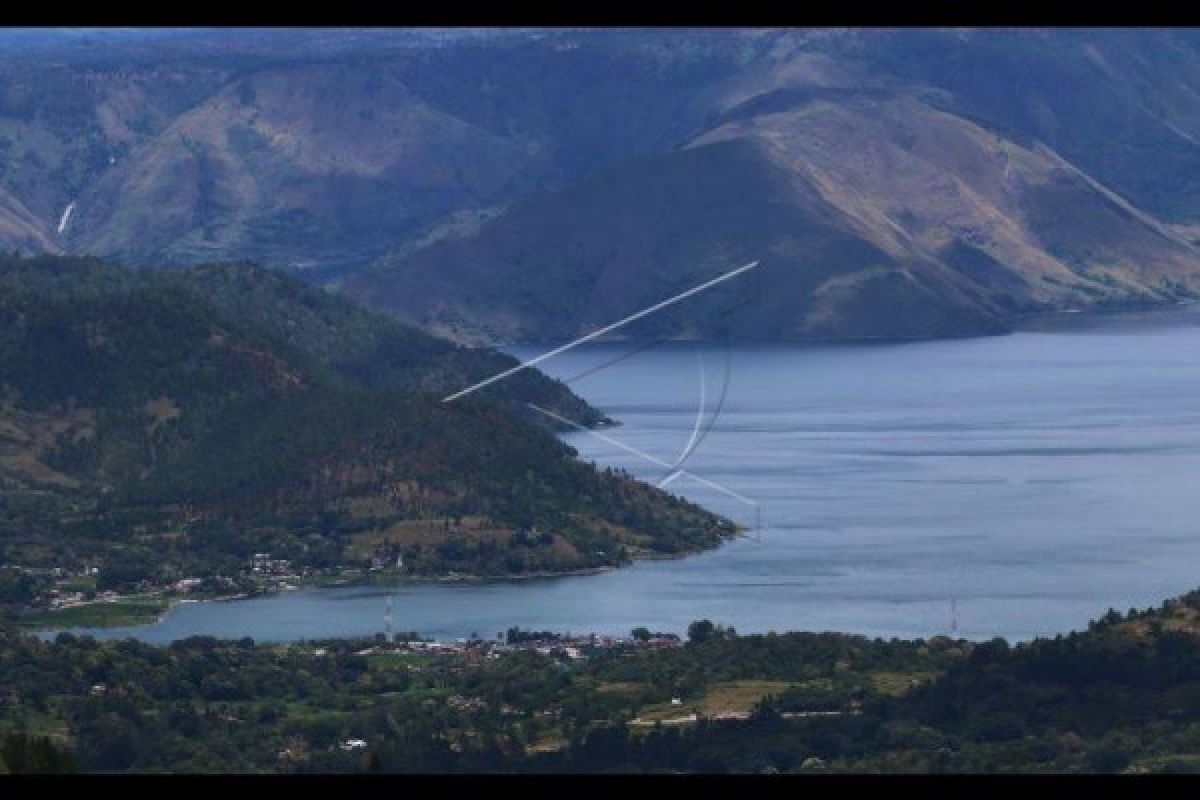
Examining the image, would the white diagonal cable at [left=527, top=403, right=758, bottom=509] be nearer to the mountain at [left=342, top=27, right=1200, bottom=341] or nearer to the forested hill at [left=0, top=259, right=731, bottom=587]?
the forested hill at [left=0, top=259, right=731, bottom=587]

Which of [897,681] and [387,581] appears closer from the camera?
[897,681]

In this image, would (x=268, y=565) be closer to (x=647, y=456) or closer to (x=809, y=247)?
(x=647, y=456)

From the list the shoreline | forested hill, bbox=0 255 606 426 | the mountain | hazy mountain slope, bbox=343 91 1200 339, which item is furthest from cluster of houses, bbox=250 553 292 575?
hazy mountain slope, bbox=343 91 1200 339

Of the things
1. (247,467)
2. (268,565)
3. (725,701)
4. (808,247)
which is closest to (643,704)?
(725,701)

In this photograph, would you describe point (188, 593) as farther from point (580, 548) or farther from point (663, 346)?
point (663, 346)

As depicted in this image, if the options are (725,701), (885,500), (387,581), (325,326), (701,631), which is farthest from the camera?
(325,326)

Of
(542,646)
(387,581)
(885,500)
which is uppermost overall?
(885,500)
